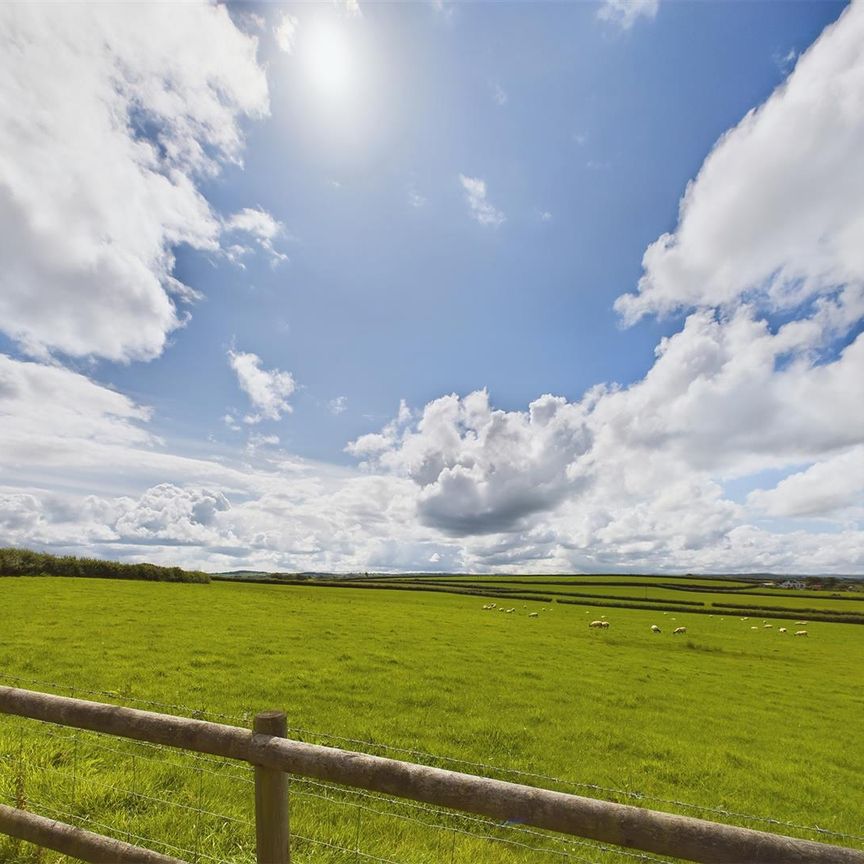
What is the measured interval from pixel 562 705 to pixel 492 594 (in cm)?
7797

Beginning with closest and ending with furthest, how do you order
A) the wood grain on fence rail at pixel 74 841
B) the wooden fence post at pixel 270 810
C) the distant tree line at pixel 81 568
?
the wooden fence post at pixel 270 810
the wood grain on fence rail at pixel 74 841
the distant tree line at pixel 81 568

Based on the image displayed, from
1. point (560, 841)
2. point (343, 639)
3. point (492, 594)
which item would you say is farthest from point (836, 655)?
point (492, 594)

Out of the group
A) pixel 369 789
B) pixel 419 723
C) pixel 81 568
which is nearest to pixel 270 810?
pixel 369 789

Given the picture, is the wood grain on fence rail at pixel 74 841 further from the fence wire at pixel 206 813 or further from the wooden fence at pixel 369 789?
the fence wire at pixel 206 813

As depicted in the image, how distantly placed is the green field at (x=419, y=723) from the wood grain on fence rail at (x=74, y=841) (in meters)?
0.68

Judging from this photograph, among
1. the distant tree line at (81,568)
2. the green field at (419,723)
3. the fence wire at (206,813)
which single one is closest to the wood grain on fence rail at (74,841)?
the green field at (419,723)

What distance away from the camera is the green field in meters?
6.76

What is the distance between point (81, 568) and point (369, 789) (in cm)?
7417

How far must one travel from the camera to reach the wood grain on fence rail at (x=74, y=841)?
3822 mm

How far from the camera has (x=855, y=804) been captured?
1057cm

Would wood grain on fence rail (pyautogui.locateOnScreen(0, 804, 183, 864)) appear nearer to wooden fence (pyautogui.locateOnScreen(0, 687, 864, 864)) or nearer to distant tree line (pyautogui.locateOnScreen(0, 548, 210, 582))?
wooden fence (pyautogui.locateOnScreen(0, 687, 864, 864))

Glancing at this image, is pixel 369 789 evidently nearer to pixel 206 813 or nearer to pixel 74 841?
pixel 74 841

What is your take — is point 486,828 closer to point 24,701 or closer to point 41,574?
point 24,701

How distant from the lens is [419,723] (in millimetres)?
12234
